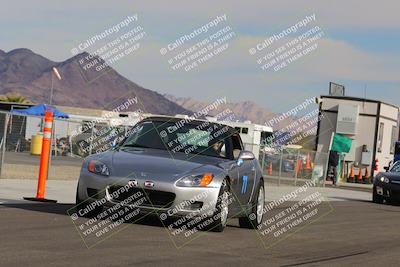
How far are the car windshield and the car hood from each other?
0.21m

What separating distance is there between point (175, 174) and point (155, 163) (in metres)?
0.34

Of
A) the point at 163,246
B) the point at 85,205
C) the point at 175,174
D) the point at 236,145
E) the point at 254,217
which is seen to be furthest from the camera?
the point at 236,145

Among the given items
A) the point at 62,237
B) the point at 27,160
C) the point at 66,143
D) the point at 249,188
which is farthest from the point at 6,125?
the point at 62,237

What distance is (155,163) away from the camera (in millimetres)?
11070

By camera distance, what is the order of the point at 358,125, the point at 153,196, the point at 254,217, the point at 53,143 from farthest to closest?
the point at 358,125 → the point at 53,143 → the point at 254,217 → the point at 153,196

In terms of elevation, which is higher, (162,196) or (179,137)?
(179,137)

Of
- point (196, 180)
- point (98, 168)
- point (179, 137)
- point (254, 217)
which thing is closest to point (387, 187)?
point (254, 217)

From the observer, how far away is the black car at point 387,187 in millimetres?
25328

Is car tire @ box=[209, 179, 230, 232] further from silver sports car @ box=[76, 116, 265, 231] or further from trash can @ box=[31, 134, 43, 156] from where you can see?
trash can @ box=[31, 134, 43, 156]

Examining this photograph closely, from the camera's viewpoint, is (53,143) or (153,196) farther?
(53,143)

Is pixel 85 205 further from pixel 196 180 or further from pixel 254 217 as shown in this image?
pixel 254 217

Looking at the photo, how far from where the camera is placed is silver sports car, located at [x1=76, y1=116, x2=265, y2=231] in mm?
10750

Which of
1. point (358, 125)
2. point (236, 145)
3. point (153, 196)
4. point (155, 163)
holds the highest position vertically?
point (358, 125)

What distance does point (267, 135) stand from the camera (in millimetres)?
52781
